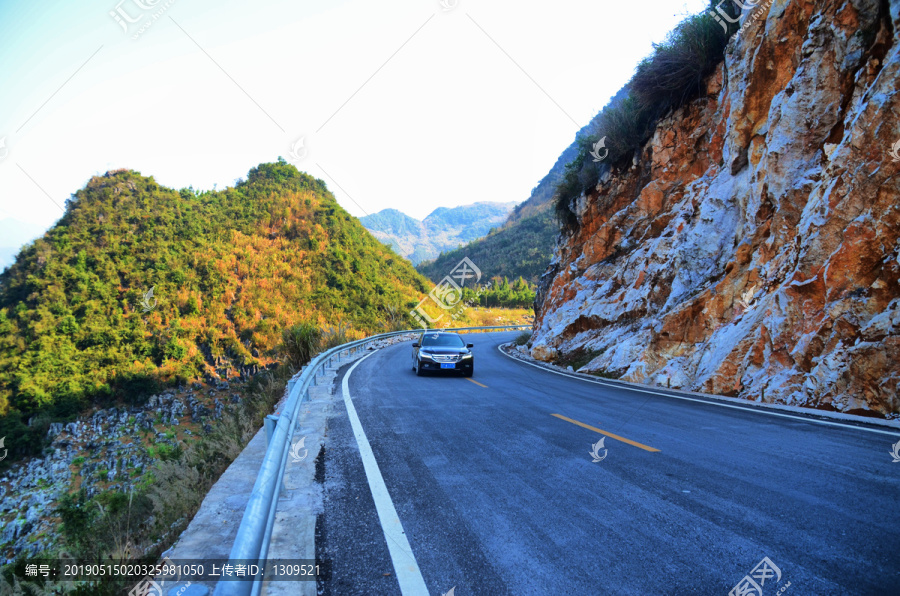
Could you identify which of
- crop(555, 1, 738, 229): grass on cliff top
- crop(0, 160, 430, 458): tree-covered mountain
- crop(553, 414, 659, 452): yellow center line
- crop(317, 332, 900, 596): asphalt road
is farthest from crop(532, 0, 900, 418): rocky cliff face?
crop(0, 160, 430, 458): tree-covered mountain

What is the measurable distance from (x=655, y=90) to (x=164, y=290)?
130ft

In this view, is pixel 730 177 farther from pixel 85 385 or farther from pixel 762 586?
pixel 85 385

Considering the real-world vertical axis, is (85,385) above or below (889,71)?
below

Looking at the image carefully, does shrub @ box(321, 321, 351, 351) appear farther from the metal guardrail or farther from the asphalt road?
the metal guardrail

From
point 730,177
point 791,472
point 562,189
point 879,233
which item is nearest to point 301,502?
point 791,472

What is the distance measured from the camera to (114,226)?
41219mm

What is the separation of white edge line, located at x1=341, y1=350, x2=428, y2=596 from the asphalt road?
0.05 m

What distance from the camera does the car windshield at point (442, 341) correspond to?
1385cm

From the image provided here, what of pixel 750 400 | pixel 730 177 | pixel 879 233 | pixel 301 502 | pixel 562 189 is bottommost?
pixel 750 400

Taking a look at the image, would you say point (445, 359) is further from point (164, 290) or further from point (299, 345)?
point (164, 290)

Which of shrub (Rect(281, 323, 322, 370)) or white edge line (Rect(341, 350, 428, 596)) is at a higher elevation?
shrub (Rect(281, 323, 322, 370))

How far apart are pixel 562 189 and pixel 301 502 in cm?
2349

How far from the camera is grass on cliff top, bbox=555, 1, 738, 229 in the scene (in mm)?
15539

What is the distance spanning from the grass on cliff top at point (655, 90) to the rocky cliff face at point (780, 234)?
71 cm
